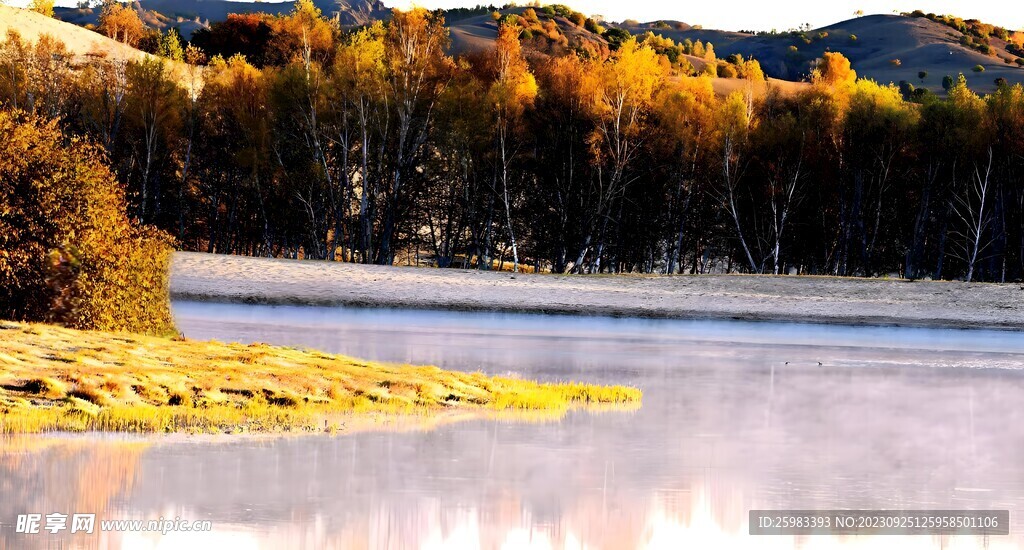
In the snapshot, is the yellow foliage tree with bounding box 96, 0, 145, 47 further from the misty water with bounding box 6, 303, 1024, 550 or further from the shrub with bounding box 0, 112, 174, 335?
the misty water with bounding box 6, 303, 1024, 550

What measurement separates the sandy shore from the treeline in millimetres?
10205

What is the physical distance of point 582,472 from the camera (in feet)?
38.3

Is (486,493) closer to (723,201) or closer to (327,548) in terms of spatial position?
(327,548)

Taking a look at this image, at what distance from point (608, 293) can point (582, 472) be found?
3425 cm

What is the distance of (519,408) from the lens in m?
16.1

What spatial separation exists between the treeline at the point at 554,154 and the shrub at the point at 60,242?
122 ft

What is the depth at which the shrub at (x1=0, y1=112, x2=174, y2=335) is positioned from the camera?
19406mm

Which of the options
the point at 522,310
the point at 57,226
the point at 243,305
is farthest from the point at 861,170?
the point at 57,226

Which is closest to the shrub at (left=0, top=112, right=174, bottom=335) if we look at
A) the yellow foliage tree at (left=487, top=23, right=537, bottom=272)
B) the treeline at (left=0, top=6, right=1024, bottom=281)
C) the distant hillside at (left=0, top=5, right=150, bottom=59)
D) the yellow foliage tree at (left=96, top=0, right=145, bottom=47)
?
the yellow foliage tree at (left=487, top=23, right=537, bottom=272)

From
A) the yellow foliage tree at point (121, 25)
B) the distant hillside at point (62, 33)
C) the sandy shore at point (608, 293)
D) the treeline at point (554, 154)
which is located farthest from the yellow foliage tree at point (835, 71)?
the yellow foliage tree at point (121, 25)

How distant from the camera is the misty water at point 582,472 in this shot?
912 cm

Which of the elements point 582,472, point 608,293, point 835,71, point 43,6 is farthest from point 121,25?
point 582,472

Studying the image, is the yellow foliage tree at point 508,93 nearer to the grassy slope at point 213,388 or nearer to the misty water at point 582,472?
the misty water at point 582,472

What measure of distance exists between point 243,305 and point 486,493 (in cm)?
3114
